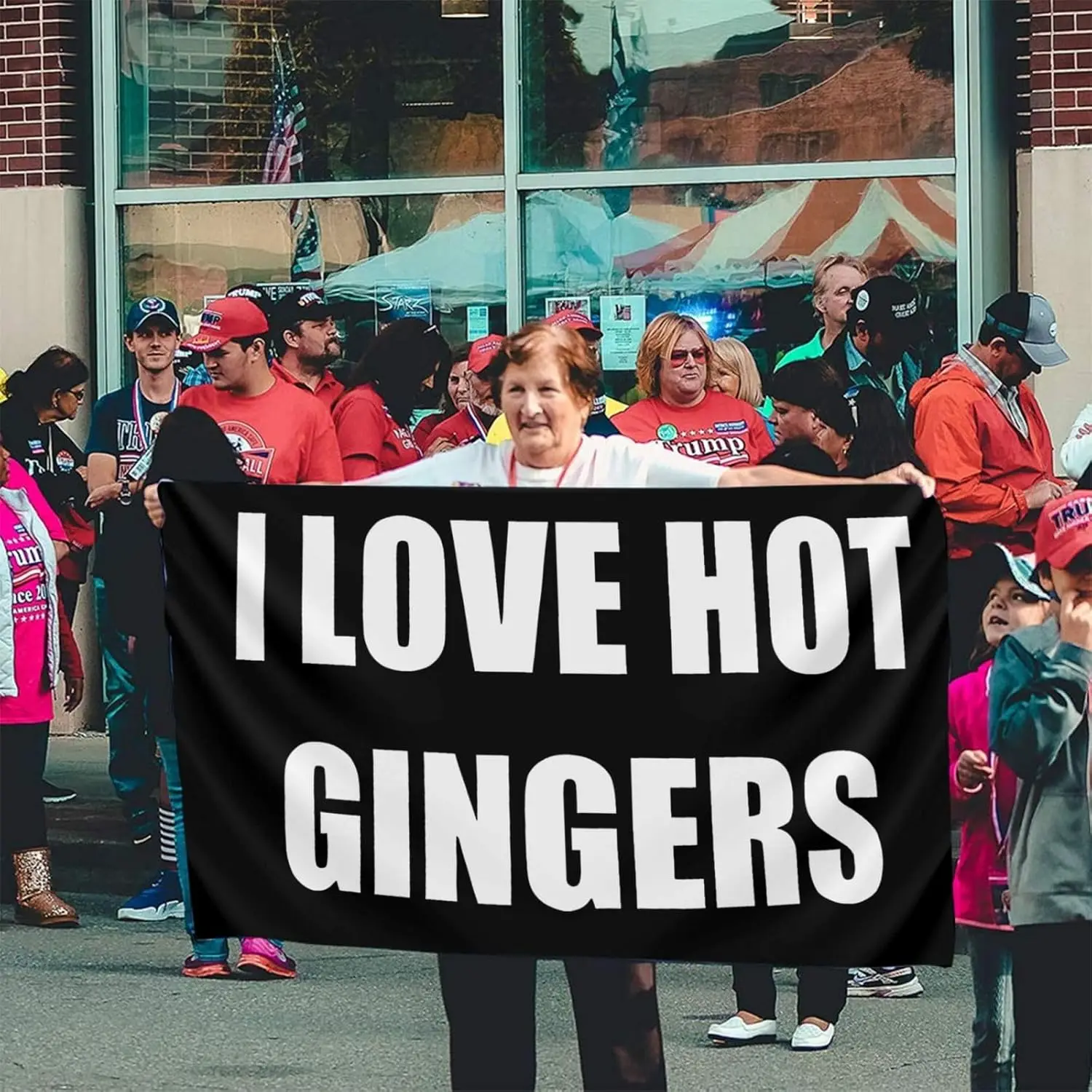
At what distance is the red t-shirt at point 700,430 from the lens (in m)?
8.52

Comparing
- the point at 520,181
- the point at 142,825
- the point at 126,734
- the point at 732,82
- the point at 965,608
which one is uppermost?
the point at 732,82

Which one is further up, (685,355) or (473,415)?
(685,355)

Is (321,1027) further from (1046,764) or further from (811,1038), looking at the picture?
(1046,764)

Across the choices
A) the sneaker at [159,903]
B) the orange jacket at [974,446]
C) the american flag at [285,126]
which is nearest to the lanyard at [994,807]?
the orange jacket at [974,446]

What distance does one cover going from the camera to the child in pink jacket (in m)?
5.17

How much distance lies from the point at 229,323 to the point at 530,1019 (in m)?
3.57

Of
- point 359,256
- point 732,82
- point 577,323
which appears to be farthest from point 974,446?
point 359,256

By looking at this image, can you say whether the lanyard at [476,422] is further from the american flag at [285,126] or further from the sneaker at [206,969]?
the american flag at [285,126]

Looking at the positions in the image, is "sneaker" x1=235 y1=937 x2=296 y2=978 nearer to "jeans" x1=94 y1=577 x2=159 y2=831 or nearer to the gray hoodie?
"jeans" x1=94 y1=577 x2=159 y2=831

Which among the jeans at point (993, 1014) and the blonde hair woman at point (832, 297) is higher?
the blonde hair woman at point (832, 297)

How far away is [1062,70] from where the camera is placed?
10398 millimetres

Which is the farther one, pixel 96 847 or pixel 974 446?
pixel 96 847

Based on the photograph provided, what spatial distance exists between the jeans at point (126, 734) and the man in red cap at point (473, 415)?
1.45m

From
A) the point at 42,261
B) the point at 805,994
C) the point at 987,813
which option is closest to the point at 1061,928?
the point at 987,813
